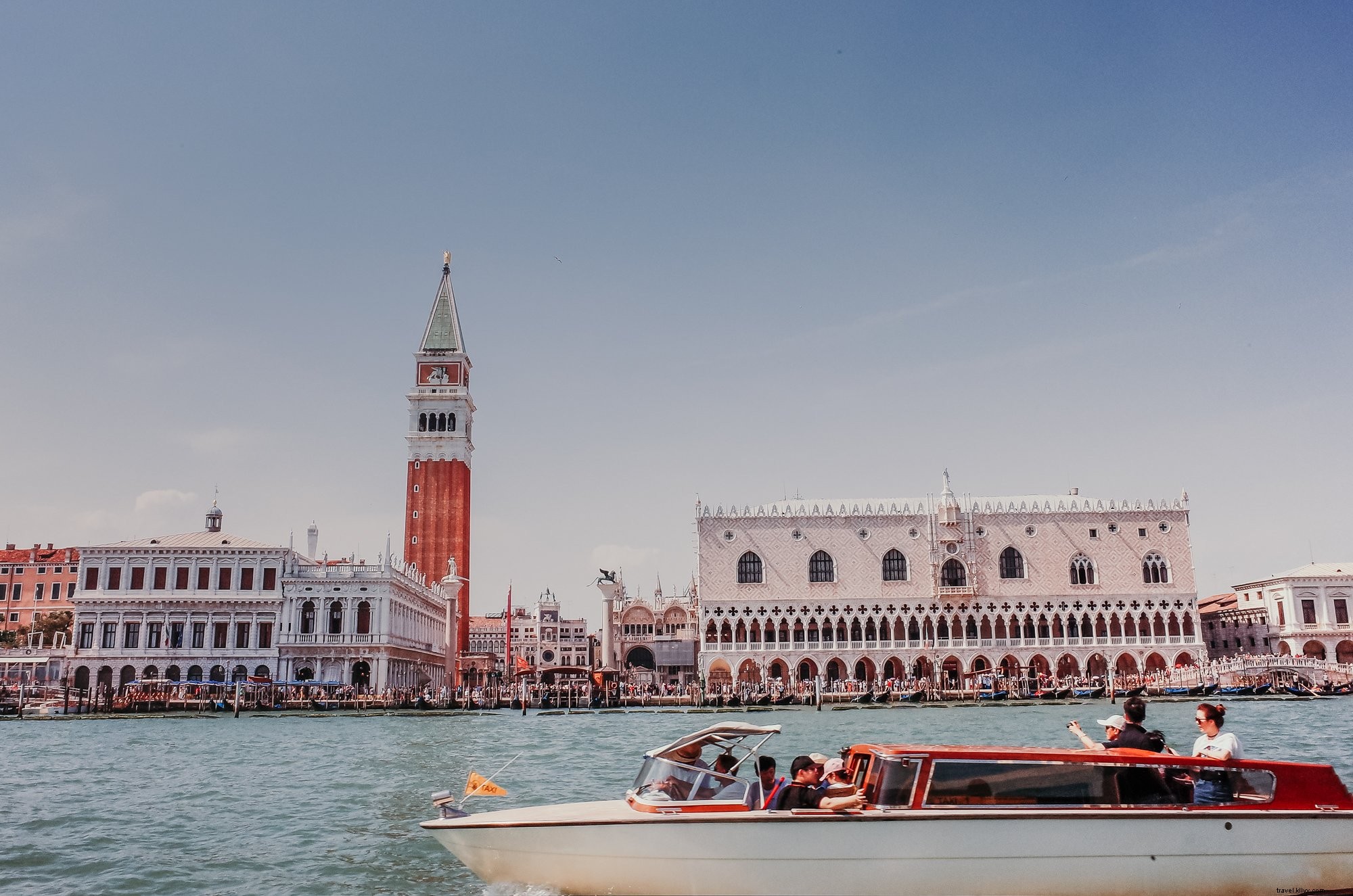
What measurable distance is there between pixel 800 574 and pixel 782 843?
58703 millimetres

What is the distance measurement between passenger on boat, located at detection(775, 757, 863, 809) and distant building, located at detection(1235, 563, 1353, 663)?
7071cm

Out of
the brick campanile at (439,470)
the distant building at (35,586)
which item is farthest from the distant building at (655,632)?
the distant building at (35,586)

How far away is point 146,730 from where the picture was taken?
3853cm

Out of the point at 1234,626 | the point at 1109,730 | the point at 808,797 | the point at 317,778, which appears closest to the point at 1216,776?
→ the point at 1109,730

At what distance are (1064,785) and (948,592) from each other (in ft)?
193

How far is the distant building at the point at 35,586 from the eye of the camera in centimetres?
7481

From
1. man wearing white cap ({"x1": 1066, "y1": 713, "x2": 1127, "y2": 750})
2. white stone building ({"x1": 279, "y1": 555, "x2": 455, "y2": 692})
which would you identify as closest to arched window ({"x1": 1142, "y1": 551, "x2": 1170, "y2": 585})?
white stone building ({"x1": 279, "y1": 555, "x2": 455, "y2": 692})

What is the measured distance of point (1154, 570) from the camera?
220 feet

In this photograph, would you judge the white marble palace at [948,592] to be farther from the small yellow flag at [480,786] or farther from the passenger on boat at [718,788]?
the passenger on boat at [718,788]

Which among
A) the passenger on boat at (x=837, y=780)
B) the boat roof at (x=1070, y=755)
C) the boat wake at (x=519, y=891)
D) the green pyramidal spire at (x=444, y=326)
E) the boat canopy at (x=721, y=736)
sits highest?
the green pyramidal spire at (x=444, y=326)

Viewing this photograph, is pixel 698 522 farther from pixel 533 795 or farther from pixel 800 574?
pixel 533 795

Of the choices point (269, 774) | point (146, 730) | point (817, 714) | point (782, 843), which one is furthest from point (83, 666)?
point (782, 843)

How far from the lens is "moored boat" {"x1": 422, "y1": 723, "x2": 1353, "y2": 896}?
929cm

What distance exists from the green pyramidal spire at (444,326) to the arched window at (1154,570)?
50627 millimetres
